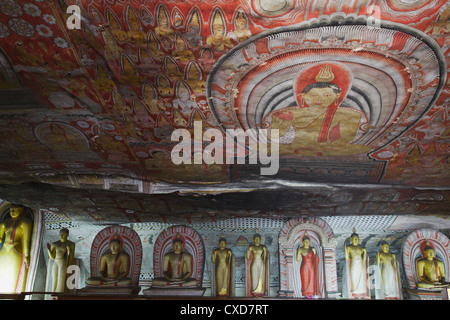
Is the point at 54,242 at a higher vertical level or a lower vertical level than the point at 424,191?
lower

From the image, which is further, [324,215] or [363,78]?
[324,215]

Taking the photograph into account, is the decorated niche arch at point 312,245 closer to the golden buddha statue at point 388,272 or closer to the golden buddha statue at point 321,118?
the golden buddha statue at point 388,272

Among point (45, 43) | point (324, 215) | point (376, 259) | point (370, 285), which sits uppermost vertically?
point (45, 43)

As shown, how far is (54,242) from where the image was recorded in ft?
26.7

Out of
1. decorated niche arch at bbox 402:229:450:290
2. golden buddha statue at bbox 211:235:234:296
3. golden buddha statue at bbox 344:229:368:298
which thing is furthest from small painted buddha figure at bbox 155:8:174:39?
decorated niche arch at bbox 402:229:450:290

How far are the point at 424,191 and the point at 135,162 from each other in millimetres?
5289

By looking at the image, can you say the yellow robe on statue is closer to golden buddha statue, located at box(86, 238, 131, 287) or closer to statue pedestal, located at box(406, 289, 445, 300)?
statue pedestal, located at box(406, 289, 445, 300)

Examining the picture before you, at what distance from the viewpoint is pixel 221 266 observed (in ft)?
25.6

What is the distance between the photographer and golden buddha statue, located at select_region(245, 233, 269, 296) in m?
Answer: 7.54

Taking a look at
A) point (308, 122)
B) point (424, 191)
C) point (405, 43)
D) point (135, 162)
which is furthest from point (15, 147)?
point (424, 191)

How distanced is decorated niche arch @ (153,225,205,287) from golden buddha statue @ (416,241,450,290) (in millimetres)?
4328

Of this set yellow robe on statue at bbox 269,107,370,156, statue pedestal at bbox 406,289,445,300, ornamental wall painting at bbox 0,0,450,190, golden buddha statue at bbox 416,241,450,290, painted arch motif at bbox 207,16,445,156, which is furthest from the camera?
golden buddha statue at bbox 416,241,450,290

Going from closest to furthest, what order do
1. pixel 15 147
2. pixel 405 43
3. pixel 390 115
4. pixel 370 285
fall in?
pixel 405 43 < pixel 390 115 < pixel 15 147 < pixel 370 285

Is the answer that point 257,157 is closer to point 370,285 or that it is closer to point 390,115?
point 390,115
